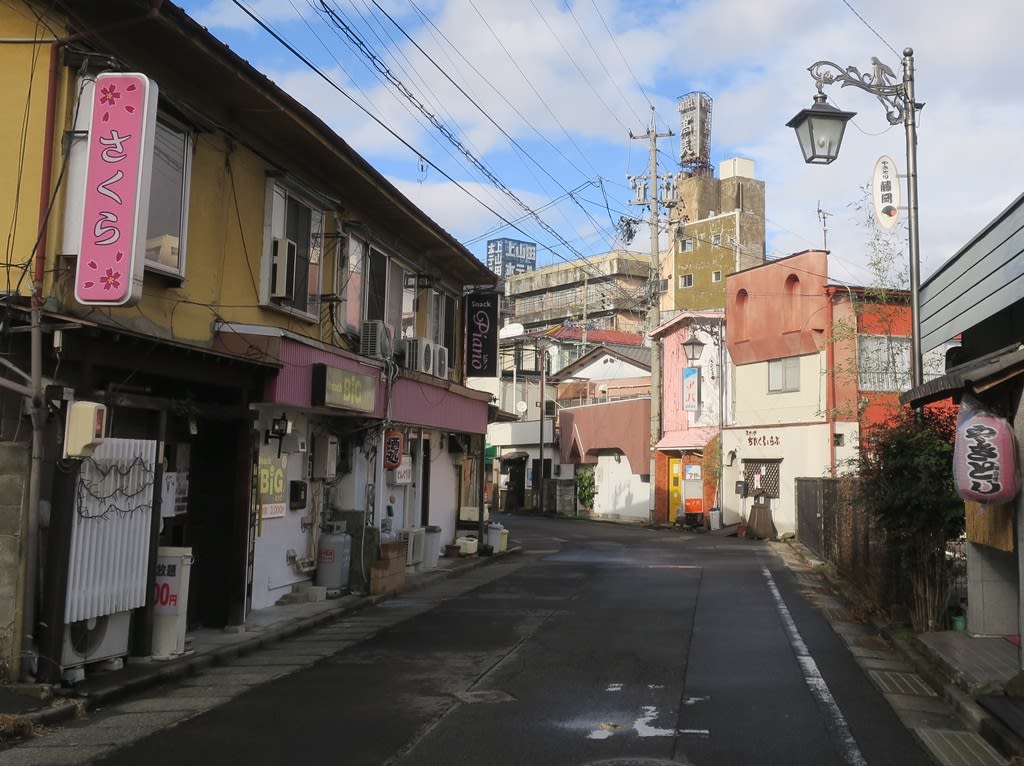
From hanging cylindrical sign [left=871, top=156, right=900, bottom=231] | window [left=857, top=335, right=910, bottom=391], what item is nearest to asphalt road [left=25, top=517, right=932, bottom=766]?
hanging cylindrical sign [left=871, top=156, right=900, bottom=231]

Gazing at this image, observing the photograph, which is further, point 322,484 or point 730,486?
point 730,486

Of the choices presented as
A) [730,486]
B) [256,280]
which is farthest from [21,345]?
[730,486]

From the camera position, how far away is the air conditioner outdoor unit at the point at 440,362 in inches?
762

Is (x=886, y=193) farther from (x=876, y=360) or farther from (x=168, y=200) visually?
(x=876, y=360)

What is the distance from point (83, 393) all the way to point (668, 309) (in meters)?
59.2

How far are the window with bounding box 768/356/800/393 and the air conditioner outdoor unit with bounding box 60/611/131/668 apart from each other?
1086 inches

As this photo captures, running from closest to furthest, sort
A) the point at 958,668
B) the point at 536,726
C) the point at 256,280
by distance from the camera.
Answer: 1. the point at 536,726
2. the point at 958,668
3. the point at 256,280

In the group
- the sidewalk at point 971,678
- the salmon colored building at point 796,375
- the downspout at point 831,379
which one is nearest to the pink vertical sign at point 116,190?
the sidewalk at point 971,678

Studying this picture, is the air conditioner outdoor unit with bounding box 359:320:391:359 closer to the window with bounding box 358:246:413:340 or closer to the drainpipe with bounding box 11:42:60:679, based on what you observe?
the window with bounding box 358:246:413:340

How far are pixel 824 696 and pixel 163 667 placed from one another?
21.3 feet

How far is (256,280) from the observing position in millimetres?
12836

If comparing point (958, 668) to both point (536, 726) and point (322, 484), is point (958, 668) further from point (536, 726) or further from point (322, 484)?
point (322, 484)

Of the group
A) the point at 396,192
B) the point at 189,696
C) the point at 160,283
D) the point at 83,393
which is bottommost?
the point at 189,696

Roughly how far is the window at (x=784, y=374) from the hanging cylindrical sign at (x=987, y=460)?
2489 cm
